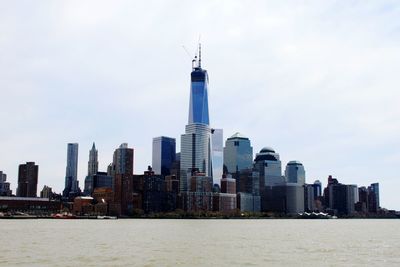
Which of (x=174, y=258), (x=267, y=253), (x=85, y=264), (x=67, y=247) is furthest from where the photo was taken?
(x=67, y=247)

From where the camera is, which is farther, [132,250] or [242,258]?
[132,250]

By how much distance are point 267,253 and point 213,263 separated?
735 inches

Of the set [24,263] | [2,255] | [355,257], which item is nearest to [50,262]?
[24,263]

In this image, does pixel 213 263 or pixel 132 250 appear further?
pixel 132 250

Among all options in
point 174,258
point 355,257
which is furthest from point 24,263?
point 355,257

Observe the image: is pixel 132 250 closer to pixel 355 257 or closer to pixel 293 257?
pixel 293 257

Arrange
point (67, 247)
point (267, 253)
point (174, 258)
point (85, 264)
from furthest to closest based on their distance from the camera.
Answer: point (67, 247)
point (267, 253)
point (174, 258)
point (85, 264)

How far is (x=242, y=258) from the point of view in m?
78.8

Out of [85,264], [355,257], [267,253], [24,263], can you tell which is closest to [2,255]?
[24,263]

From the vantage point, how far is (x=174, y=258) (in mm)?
77875

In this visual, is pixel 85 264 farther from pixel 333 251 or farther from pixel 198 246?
pixel 333 251

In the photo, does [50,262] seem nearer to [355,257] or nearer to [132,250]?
[132,250]

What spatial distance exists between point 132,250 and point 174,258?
1385cm

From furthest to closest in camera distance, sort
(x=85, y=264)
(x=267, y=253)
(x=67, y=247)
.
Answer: (x=67, y=247) < (x=267, y=253) < (x=85, y=264)
